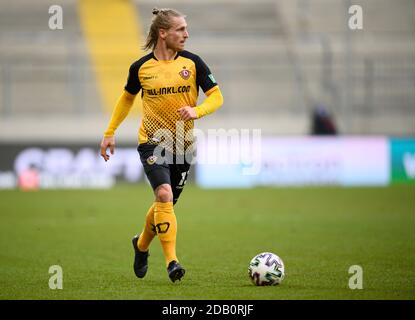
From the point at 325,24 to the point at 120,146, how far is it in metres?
8.23

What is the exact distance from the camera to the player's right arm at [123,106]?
27.8 feet

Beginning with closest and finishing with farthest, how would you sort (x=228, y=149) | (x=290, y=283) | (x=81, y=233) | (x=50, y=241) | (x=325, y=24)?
(x=290, y=283) < (x=50, y=241) < (x=81, y=233) < (x=228, y=149) < (x=325, y=24)

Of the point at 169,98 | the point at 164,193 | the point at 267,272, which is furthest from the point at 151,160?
the point at 267,272

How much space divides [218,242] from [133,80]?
422 cm

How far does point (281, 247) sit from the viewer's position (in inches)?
452

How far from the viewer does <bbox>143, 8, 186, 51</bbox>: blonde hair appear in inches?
326

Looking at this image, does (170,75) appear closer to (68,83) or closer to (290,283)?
(290,283)

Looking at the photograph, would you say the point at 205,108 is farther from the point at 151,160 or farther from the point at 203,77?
the point at 151,160

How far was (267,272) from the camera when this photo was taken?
802cm

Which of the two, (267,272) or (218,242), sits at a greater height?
(218,242)

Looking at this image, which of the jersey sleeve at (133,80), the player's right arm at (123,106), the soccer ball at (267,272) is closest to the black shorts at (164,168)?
the player's right arm at (123,106)

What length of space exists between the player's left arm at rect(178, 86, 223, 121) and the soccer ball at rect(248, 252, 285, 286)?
1.33 m

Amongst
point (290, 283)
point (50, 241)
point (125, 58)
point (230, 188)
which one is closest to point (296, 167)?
point (230, 188)

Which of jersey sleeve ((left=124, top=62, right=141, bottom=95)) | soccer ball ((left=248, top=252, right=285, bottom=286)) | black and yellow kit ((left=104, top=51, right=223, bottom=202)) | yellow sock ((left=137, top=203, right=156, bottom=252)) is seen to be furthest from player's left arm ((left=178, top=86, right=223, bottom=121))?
soccer ball ((left=248, top=252, right=285, bottom=286))
